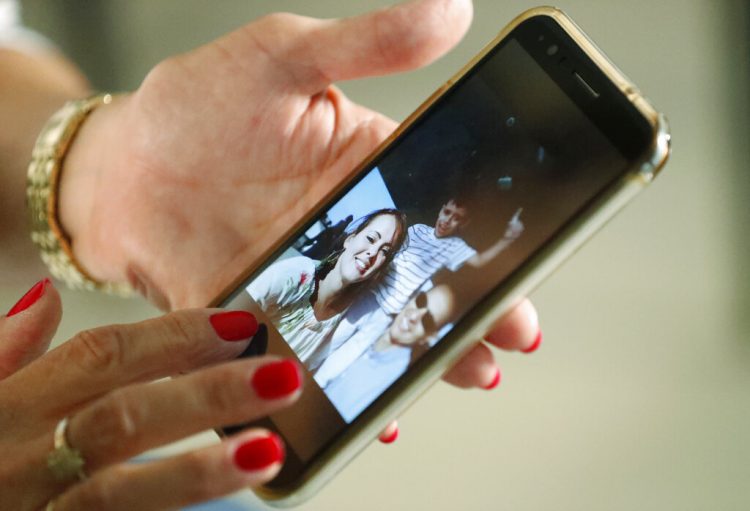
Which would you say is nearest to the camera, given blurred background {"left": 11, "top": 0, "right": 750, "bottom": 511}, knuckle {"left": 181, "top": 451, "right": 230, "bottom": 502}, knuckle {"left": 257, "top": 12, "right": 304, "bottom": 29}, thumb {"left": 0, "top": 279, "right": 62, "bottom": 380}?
knuckle {"left": 181, "top": 451, "right": 230, "bottom": 502}

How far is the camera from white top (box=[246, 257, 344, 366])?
1.42ft

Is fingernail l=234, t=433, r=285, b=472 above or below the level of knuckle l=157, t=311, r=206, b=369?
below

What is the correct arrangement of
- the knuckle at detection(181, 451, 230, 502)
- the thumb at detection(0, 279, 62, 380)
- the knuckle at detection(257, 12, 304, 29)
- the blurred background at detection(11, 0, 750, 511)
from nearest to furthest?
1. the knuckle at detection(181, 451, 230, 502)
2. the thumb at detection(0, 279, 62, 380)
3. the knuckle at detection(257, 12, 304, 29)
4. the blurred background at detection(11, 0, 750, 511)

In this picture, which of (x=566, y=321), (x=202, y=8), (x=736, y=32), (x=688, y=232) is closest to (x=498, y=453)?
(x=566, y=321)

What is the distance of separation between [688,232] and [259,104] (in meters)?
0.51

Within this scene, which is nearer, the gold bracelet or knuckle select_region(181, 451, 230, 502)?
knuckle select_region(181, 451, 230, 502)

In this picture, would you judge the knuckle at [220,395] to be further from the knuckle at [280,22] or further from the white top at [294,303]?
the knuckle at [280,22]

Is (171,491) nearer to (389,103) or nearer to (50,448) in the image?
(50,448)

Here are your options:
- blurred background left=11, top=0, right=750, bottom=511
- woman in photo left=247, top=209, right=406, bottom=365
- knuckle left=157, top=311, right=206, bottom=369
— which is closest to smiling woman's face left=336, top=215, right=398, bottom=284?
woman in photo left=247, top=209, right=406, bottom=365

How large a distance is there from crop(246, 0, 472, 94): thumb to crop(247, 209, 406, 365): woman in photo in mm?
121

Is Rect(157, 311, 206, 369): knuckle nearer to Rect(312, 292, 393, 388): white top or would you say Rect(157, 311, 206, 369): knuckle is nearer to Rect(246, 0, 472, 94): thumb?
Rect(312, 292, 393, 388): white top

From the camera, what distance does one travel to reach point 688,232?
31.2 inches

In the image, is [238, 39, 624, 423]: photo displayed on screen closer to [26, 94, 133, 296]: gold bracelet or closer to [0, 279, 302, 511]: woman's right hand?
[0, 279, 302, 511]: woman's right hand

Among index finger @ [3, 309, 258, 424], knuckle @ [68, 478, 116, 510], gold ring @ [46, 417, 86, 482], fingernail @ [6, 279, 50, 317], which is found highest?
fingernail @ [6, 279, 50, 317]
